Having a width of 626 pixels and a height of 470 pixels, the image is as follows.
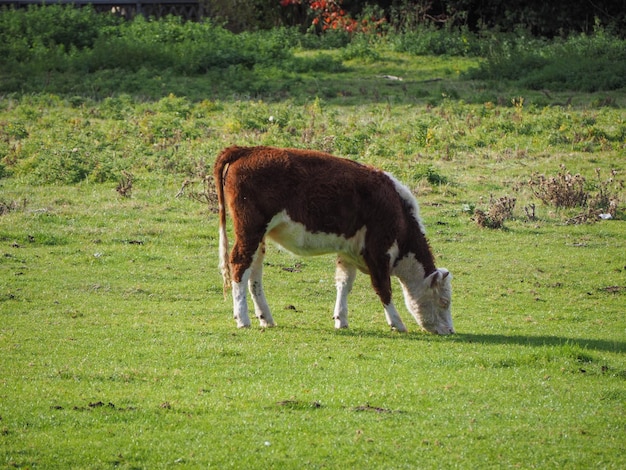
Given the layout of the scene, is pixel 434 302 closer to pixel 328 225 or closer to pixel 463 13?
pixel 328 225

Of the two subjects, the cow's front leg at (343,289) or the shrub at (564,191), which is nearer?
the cow's front leg at (343,289)

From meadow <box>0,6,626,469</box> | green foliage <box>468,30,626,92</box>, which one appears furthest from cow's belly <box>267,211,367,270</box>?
green foliage <box>468,30,626,92</box>

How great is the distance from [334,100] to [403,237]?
1502 centimetres

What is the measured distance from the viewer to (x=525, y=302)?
14.1 m

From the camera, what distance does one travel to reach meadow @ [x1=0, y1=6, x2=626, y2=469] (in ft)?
27.3

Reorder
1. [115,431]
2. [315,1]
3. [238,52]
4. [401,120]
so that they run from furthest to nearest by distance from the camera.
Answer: [315,1] → [238,52] → [401,120] → [115,431]

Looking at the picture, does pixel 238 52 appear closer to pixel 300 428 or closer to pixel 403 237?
pixel 403 237

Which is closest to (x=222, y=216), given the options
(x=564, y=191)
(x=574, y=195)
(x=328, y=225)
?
(x=328, y=225)

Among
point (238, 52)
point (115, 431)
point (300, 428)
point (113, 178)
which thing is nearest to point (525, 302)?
point (300, 428)

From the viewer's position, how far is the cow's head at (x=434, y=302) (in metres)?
12.3

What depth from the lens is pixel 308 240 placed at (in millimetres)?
12062

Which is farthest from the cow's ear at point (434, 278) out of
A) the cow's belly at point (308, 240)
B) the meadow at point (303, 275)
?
the cow's belly at point (308, 240)

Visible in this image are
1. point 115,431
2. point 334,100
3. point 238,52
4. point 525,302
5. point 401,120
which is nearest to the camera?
point 115,431

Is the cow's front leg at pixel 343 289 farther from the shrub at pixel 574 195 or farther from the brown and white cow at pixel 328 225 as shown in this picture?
the shrub at pixel 574 195
